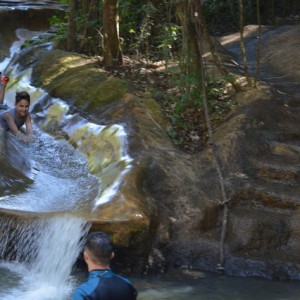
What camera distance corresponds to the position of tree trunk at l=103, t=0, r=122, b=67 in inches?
492

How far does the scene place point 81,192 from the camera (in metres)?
8.17

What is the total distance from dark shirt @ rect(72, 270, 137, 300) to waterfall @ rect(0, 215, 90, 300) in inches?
114

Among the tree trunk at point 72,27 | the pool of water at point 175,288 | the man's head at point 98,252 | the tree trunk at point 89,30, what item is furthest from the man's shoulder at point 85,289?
the tree trunk at point 72,27

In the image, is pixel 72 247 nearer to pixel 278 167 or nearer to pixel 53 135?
pixel 278 167

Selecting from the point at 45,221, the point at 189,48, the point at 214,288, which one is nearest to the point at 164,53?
the point at 189,48

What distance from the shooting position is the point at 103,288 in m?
3.81

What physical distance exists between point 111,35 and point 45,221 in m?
6.25

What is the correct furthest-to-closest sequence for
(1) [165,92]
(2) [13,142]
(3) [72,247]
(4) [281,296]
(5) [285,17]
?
1. (5) [285,17]
2. (1) [165,92]
3. (2) [13,142]
4. (3) [72,247]
5. (4) [281,296]

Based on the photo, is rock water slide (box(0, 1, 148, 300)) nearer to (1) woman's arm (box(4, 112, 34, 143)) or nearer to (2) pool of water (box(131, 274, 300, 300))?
(1) woman's arm (box(4, 112, 34, 143))

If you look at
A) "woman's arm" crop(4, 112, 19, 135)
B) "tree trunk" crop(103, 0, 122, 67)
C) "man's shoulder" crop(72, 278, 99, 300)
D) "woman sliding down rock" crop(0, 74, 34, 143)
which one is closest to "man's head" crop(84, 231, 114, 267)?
"man's shoulder" crop(72, 278, 99, 300)

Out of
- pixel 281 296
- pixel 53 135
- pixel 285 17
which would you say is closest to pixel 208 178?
pixel 281 296

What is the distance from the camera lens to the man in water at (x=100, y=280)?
12.4ft

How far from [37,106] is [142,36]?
2558 millimetres

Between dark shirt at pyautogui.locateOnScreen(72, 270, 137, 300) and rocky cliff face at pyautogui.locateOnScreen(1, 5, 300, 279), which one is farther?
rocky cliff face at pyautogui.locateOnScreen(1, 5, 300, 279)
